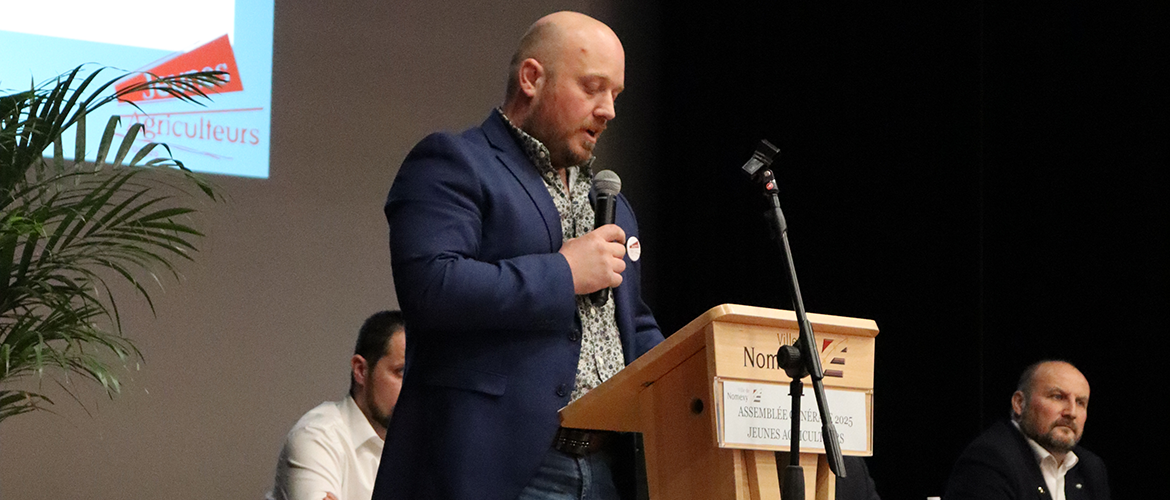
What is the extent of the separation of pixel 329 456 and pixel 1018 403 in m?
2.97

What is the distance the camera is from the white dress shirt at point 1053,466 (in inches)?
204

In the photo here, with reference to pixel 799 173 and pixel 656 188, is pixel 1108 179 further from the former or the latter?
pixel 656 188

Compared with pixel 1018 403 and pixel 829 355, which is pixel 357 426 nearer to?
pixel 829 355

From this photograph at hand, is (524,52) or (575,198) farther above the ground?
(524,52)

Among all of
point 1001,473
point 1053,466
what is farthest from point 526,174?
point 1053,466

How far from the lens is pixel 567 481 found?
6.18 ft

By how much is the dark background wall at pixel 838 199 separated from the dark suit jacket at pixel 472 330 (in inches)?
114

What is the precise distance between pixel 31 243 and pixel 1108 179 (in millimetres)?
3942

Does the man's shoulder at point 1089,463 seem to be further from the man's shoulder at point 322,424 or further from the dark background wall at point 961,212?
the man's shoulder at point 322,424

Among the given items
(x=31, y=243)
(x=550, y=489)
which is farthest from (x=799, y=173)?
(x=550, y=489)

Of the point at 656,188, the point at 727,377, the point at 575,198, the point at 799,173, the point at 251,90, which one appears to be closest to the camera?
the point at 727,377

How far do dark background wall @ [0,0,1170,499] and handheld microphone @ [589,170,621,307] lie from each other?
292cm

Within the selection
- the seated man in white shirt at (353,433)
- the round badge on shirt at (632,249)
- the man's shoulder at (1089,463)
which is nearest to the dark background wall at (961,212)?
the man's shoulder at (1089,463)

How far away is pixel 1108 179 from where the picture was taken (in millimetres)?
5129
